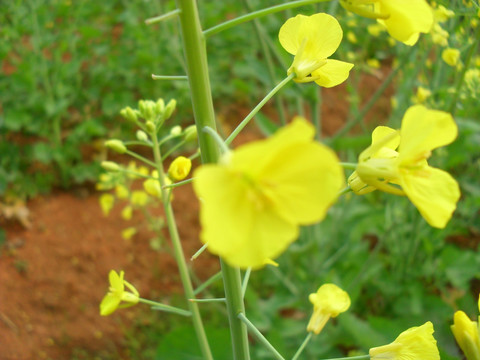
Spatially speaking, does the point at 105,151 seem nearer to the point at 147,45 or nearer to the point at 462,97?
the point at 147,45

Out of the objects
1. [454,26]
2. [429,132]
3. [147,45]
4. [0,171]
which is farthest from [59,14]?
[429,132]

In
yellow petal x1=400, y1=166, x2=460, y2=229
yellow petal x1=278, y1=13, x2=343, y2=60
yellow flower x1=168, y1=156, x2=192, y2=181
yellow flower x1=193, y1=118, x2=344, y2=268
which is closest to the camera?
yellow flower x1=193, y1=118, x2=344, y2=268

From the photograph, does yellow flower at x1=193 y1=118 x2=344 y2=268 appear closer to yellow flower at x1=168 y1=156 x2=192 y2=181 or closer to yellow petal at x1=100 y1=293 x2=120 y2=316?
yellow flower at x1=168 y1=156 x2=192 y2=181

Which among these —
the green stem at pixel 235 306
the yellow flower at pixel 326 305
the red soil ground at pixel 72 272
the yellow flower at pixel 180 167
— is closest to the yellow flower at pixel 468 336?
the yellow flower at pixel 326 305

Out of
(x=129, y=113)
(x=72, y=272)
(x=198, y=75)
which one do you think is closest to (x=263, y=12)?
(x=198, y=75)

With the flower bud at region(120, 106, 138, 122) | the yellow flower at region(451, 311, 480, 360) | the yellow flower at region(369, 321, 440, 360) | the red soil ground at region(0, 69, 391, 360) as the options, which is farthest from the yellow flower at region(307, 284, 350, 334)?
the red soil ground at region(0, 69, 391, 360)

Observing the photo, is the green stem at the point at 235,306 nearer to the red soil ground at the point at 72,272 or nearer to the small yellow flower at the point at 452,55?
the small yellow flower at the point at 452,55
